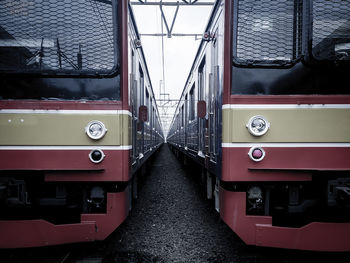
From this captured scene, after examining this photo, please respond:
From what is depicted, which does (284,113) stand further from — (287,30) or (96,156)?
(96,156)

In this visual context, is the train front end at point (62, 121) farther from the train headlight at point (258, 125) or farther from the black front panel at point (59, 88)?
the train headlight at point (258, 125)

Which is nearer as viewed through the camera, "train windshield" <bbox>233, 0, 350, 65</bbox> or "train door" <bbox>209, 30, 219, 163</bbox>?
"train windshield" <bbox>233, 0, 350, 65</bbox>

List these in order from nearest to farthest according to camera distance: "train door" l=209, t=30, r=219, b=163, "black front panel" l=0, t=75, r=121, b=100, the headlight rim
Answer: the headlight rim < "black front panel" l=0, t=75, r=121, b=100 < "train door" l=209, t=30, r=219, b=163

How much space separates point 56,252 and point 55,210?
1.67 feet

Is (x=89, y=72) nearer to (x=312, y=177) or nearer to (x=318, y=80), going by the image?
(x=318, y=80)

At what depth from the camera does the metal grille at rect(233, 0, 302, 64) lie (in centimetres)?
248

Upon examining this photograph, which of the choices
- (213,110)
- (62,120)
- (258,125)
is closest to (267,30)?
(258,125)

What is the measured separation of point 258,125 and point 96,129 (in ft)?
4.85

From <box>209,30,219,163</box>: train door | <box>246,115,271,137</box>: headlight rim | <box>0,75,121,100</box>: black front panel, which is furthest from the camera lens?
<box>209,30,219,163</box>: train door

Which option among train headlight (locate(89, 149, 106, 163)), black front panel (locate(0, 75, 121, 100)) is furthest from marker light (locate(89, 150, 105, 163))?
black front panel (locate(0, 75, 121, 100))

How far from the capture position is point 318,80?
7.96 ft

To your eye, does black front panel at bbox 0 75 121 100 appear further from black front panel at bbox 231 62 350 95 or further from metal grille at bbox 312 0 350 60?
metal grille at bbox 312 0 350 60

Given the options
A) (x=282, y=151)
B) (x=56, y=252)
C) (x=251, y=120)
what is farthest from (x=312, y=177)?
(x=56, y=252)

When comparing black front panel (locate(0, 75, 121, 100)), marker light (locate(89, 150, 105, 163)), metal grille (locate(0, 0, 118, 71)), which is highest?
metal grille (locate(0, 0, 118, 71))
